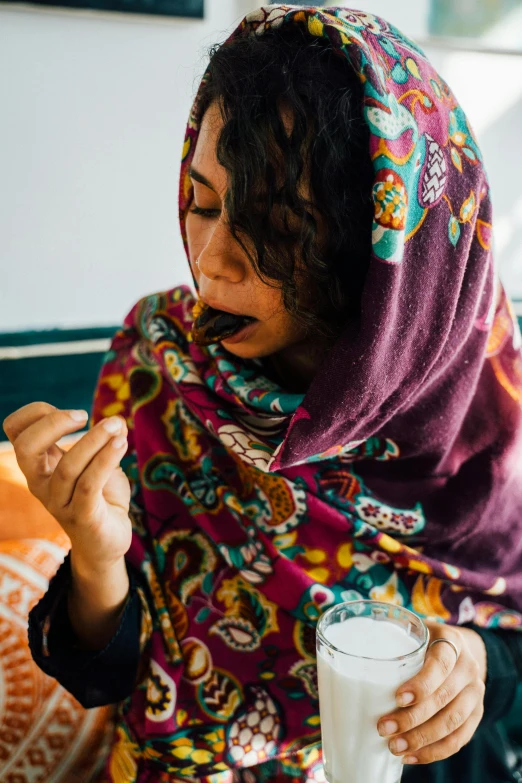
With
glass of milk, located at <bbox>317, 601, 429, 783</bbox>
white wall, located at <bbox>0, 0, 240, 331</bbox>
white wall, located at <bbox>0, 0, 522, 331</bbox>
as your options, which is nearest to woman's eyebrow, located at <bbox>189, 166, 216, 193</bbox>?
glass of milk, located at <bbox>317, 601, 429, 783</bbox>

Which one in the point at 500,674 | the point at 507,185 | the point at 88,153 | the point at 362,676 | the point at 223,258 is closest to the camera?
the point at 362,676

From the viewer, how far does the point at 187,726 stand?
885 millimetres

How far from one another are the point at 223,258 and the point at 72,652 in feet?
1.69

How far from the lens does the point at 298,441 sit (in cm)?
77

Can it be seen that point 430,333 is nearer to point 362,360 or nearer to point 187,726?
point 362,360

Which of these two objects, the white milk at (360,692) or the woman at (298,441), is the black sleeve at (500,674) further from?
the white milk at (360,692)

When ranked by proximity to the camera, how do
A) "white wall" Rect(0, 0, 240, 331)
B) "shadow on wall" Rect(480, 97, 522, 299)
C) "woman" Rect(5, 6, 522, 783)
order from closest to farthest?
"woman" Rect(5, 6, 522, 783)
"white wall" Rect(0, 0, 240, 331)
"shadow on wall" Rect(480, 97, 522, 299)

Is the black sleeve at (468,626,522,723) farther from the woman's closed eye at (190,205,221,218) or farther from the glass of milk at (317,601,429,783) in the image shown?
the woman's closed eye at (190,205,221,218)

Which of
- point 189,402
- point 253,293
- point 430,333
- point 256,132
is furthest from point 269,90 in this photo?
point 189,402

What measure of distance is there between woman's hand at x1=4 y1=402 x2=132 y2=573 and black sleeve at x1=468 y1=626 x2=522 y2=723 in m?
0.48

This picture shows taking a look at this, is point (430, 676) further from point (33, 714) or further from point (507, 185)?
point (507, 185)

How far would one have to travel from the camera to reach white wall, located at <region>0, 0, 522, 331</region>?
1.60m

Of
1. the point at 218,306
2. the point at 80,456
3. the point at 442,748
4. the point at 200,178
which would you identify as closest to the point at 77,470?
the point at 80,456

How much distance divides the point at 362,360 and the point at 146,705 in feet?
1.75
